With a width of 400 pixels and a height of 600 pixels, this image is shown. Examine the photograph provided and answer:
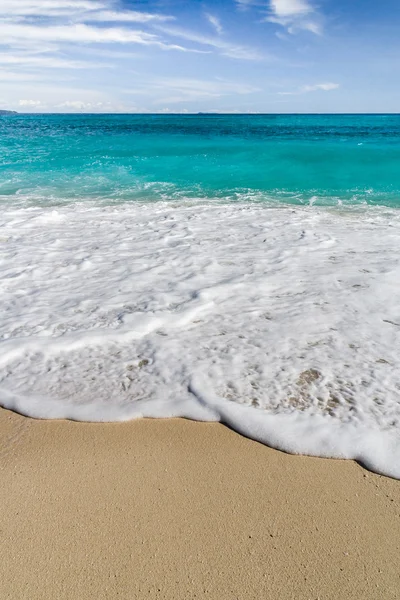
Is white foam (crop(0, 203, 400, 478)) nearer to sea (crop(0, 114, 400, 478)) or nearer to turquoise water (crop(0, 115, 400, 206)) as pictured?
sea (crop(0, 114, 400, 478))

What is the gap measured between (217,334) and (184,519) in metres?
1.96

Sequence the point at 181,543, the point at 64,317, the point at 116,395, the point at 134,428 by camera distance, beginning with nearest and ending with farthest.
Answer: the point at 181,543, the point at 134,428, the point at 116,395, the point at 64,317

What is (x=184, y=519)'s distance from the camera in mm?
2297

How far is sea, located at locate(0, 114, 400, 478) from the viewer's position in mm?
3076

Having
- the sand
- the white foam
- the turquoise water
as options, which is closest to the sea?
the white foam

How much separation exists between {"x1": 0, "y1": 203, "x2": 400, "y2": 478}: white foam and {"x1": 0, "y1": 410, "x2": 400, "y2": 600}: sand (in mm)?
209

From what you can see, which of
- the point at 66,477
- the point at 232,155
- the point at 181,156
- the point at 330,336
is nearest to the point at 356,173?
the point at 232,155

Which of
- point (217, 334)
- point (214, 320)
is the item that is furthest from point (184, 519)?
point (214, 320)

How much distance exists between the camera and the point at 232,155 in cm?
2206

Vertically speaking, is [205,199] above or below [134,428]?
below

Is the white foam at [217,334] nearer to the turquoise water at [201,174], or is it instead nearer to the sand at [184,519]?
the sand at [184,519]

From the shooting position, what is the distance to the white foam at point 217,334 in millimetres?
3053

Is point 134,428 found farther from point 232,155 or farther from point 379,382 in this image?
point 232,155

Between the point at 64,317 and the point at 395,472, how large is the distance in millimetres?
3088
